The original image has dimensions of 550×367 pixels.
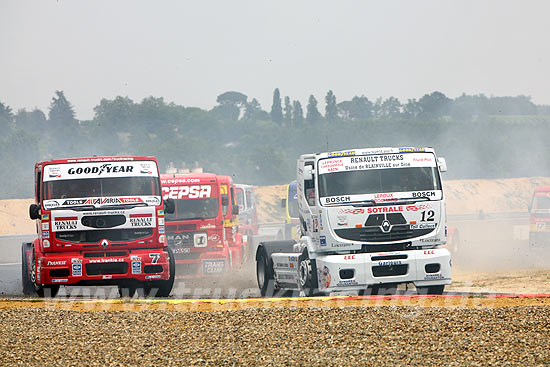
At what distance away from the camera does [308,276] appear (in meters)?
15.4

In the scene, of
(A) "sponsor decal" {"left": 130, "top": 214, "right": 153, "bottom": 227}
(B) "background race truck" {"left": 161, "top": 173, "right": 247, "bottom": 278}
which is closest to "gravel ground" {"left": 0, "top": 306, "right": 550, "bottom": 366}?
(A) "sponsor decal" {"left": 130, "top": 214, "right": 153, "bottom": 227}

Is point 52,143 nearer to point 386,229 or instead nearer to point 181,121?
point 181,121

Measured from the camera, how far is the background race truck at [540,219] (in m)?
28.8

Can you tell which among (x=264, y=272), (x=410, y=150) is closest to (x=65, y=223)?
(x=264, y=272)

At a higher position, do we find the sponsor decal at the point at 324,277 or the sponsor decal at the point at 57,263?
the sponsor decal at the point at 57,263

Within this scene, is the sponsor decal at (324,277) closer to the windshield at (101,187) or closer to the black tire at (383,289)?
the black tire at (383,289)

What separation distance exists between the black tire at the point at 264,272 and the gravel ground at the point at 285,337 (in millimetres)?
5329

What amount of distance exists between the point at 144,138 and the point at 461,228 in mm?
86779

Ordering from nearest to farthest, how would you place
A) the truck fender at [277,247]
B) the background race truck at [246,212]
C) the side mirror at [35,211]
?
the side mirror at [35,211] < the truck fender at [277,247] < the background race truck at [246,212]

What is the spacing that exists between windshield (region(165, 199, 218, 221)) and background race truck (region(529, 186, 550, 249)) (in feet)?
43.7

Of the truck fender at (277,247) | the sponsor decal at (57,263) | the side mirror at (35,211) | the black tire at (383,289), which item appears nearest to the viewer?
the black tire at (383,289)

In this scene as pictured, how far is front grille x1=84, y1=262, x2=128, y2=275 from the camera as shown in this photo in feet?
52.4

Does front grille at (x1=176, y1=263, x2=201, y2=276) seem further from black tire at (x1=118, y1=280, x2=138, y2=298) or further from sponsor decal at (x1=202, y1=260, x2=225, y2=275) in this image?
black tire at (x1=118, y1=280, x2=138, y2=298)

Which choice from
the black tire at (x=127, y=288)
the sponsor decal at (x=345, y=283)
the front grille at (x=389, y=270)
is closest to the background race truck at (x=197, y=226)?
the black tire at (x=127, y=288)
